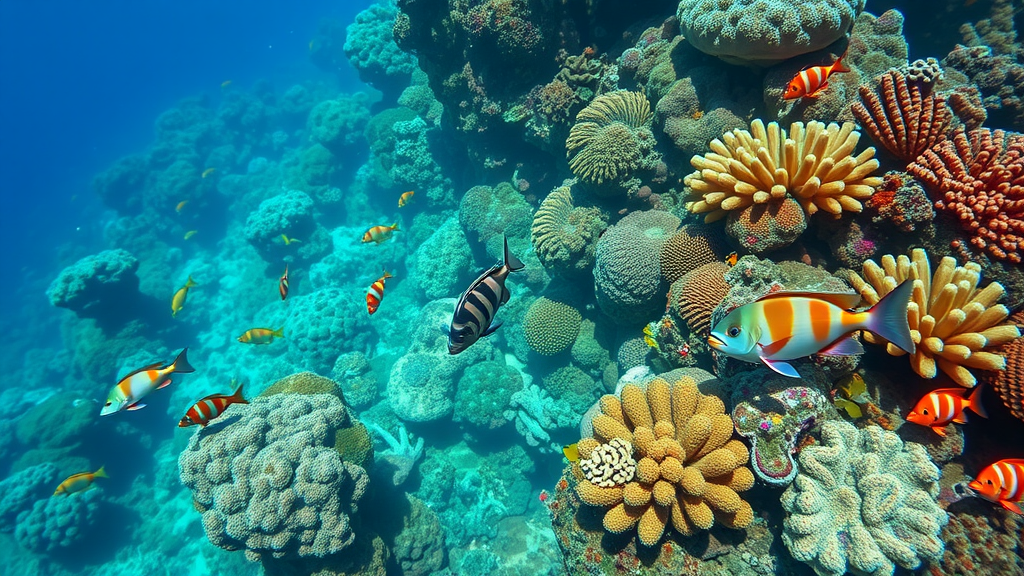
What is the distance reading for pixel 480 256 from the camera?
10.4 meters

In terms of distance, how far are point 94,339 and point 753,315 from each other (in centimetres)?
2010

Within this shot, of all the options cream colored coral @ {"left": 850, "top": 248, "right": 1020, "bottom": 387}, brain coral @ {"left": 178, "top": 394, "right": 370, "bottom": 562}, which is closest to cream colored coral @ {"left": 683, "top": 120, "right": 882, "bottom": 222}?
cream colored coral @ {"left": 850, "top": 248, "right": 1020, "bottom": 387}

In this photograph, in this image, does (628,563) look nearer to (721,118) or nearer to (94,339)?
(721,118)

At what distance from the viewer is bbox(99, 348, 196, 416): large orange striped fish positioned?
4.46 m

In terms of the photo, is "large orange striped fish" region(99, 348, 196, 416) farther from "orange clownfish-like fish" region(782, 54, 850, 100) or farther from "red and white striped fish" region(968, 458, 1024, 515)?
"red and white striped fish" region(968, 458, 1024, 515)

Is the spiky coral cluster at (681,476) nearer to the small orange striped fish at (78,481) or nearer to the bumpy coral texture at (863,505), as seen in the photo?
the bumpy coral texture at (863,505)

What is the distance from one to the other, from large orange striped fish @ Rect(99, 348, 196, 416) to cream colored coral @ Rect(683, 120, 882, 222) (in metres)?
5.88

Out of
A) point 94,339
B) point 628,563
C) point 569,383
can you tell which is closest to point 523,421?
→ point 569,383

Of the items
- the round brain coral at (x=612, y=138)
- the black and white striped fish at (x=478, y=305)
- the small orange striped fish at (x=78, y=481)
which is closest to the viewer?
the black and white striped fish at (x=478, y=305)

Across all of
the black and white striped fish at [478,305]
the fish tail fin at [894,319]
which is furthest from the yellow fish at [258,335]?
the fish tail fin at [894,319]

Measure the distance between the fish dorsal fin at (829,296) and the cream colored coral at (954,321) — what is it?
3.81ft

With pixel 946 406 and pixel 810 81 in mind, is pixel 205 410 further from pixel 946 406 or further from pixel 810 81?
pixel 810 81

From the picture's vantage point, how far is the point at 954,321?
8.78 feet

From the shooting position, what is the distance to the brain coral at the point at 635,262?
15.5 feet
